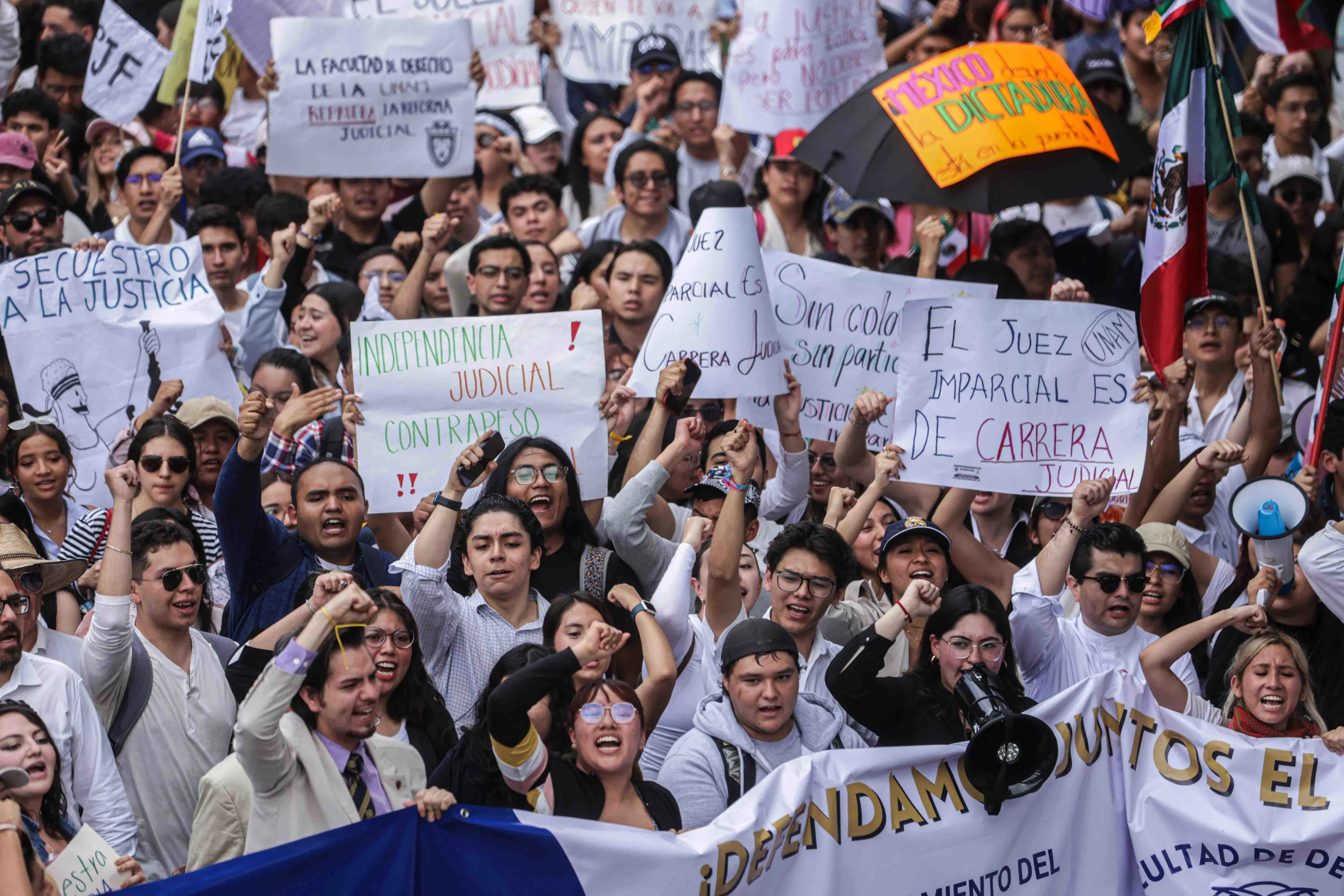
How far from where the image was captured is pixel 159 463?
6.96 meters

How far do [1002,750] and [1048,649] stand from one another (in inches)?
40.4

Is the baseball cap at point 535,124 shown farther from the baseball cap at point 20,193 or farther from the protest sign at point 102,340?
the protest sign at point 102,340

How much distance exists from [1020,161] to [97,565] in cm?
477

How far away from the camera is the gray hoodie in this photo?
222 inches

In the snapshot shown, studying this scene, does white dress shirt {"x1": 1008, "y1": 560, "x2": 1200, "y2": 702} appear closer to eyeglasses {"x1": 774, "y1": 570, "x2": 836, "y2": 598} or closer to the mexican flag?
eyeglasses {"x1": 774, "y1": 570, "x2": 836, "y2": 598}

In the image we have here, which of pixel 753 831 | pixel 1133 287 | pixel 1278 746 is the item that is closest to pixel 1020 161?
pixel 1133 287

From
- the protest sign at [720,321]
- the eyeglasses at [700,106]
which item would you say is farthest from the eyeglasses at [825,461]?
the eyeglasses at [700,106]

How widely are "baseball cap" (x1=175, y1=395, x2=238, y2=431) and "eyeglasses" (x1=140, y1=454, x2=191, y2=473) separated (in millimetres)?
524

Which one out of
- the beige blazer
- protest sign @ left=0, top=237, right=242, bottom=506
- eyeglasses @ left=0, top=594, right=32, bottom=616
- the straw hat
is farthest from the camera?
protest sign @ left=0, top=237, right=242, bottom=506

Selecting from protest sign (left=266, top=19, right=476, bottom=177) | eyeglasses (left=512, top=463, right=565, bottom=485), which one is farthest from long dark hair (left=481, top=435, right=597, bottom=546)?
protest sign (left=266, top=19, right=476, bottom=177)

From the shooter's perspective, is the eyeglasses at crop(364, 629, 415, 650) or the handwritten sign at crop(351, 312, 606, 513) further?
the handwritten sign at crop(351, 312, 606, 513)

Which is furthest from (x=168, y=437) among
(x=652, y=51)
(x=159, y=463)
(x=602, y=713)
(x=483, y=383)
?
(x=652, y=51)

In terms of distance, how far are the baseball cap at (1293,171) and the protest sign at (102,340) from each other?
677cm

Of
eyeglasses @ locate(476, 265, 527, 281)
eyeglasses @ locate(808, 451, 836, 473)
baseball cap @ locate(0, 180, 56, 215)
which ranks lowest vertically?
eyeglasses @ locate(808, 451, 836, 473)
